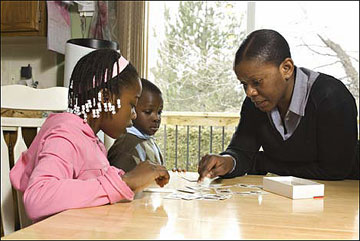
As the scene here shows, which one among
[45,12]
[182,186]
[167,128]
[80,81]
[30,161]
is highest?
[45,12]

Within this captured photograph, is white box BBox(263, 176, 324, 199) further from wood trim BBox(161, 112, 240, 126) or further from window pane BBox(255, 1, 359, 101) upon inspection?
window pane BBox(255, 1, 359, 101)

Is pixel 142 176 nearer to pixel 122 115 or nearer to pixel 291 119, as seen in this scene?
pixel 122 115

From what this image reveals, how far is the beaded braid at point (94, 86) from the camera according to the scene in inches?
46.1

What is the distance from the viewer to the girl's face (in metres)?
1.20

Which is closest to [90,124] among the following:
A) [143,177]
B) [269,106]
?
[143,177]

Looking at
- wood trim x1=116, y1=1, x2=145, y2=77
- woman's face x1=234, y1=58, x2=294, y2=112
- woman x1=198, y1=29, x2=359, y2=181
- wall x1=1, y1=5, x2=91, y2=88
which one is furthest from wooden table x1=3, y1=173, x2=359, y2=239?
wall x1=1, y1=5, x2=91, y2=88

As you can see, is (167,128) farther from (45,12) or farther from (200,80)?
(45,12)

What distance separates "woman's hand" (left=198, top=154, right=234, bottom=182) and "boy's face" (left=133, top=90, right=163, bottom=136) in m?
0.69

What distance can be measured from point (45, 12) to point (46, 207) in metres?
2.79

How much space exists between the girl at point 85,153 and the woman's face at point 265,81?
0.46m

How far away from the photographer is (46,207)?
867 mm

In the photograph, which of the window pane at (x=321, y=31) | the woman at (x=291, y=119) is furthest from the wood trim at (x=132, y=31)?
the woman at (x=291, y=119)

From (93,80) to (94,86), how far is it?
0.02 metres

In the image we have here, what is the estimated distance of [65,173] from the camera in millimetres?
943
